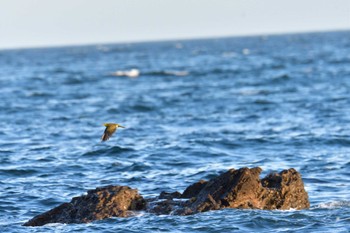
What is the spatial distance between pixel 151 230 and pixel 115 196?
→ 118 centimetres

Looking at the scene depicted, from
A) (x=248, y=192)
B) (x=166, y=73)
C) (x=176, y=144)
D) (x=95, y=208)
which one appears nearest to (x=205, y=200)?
(x=248, y=192)

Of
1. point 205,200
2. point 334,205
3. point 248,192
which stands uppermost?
point 248,192

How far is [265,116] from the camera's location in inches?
1506

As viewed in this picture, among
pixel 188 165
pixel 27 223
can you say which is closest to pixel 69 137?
pixel 188 165

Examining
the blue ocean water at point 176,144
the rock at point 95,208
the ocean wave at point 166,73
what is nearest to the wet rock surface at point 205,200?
the rock at point 95,208

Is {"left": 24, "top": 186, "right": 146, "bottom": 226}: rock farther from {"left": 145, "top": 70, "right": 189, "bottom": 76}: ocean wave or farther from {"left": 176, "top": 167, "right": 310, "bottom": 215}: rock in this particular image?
{"left": 145, "top": 70, "right": 189, "bottom": 76}: ocean wave

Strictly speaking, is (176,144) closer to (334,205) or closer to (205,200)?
(334,205)

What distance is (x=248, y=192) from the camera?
16.6 metres

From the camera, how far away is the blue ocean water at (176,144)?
16.6 metres

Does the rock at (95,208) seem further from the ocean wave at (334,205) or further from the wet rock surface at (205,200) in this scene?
the ocean wave at (334,205)

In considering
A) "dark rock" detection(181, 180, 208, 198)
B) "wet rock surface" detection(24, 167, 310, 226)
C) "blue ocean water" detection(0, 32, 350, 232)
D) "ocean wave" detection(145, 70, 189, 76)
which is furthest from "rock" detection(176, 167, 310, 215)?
"ocean wave" detection(145, 70, 189, 76)

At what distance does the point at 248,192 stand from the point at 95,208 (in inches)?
125

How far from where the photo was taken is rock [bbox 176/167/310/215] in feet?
54.4

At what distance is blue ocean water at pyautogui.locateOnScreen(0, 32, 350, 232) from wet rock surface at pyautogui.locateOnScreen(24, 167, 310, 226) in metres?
0.27
